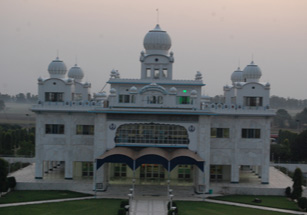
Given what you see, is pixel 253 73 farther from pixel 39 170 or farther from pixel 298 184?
pixel 39 170

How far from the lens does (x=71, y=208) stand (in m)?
39.6

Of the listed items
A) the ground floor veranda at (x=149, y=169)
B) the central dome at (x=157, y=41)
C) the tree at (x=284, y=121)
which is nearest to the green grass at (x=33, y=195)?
the ground floor veranda at (x=149, y=169)

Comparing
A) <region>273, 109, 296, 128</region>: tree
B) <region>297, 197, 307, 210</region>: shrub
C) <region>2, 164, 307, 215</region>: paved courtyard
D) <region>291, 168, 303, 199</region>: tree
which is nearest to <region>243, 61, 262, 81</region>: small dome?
<region>2, 164, 307, 215</region>: paved courtyard

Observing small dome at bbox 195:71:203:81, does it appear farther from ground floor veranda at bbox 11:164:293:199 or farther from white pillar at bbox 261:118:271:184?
ground floor veranda at bbox 11:164:293:199

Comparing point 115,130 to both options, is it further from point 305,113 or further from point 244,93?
point 305,113

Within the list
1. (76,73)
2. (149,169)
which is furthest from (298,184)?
(76,73)

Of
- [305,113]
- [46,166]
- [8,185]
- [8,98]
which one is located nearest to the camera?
[8,185]

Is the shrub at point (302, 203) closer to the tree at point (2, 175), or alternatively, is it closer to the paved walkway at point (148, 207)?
the paved walkway at point (148, 207)

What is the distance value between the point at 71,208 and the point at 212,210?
12.4 metres

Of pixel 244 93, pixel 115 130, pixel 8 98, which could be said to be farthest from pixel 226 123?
pixel 8 98

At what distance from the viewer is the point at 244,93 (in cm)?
5116

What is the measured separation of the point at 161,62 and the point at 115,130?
1085cm

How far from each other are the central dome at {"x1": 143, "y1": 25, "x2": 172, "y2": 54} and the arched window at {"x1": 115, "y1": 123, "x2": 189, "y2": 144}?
10758 millimetres

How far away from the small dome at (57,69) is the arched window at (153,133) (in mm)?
10559
